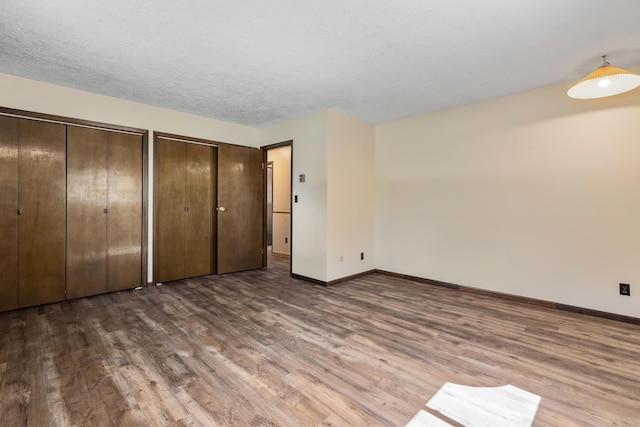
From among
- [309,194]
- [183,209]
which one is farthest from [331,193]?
[183,209]

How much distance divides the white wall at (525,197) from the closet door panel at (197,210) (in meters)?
2.96

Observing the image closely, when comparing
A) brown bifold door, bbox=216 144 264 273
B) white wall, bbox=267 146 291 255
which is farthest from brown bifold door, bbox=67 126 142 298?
white wall, bbox=267 146 291 255

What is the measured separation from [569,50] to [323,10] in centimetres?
222

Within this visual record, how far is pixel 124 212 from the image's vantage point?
3854 millimetres

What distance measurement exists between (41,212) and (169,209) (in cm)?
135

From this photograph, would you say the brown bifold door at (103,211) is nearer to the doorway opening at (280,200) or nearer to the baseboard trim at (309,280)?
the baseboard trim at (309,280)

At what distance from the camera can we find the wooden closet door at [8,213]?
307 cm

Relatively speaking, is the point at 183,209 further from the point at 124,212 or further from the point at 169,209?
the point at 124,212

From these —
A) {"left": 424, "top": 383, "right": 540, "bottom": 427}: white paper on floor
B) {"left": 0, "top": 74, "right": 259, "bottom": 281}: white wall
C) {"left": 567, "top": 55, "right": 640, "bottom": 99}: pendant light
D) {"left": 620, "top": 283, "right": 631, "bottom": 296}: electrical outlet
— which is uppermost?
{"left": 0, "top": 74, "right": 259, "bottom": 281}: white wall

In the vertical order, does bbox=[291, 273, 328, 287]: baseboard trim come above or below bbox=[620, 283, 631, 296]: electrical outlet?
below

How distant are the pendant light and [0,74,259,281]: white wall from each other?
446 cm

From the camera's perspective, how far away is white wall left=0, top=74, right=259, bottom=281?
3158 millimetres

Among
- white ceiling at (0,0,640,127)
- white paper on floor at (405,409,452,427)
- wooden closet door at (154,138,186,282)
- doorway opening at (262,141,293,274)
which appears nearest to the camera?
white paper on floor at (405,409,452,427)

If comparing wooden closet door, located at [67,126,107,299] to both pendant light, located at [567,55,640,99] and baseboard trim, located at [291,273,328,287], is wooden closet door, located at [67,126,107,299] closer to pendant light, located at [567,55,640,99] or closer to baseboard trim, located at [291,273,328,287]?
baseboard trim, located at [291,273,328,287]
